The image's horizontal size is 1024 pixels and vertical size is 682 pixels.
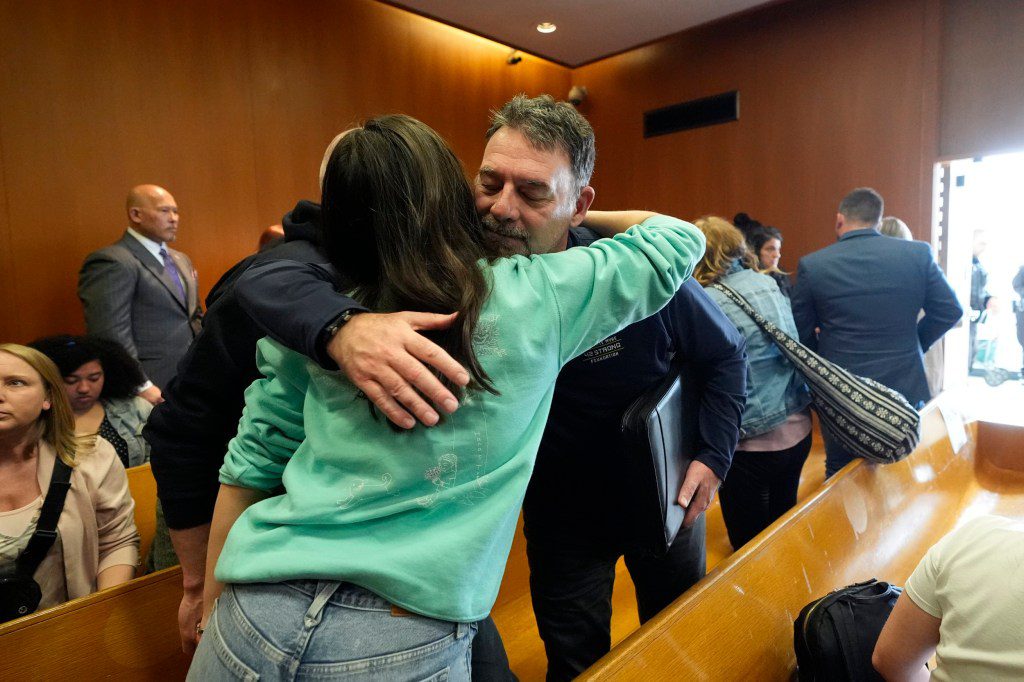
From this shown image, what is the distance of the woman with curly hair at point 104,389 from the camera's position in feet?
7.83

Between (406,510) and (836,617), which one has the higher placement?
Answer: (406,510)

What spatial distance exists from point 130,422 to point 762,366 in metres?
2.33

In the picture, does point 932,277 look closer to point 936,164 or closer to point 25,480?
point 936,164

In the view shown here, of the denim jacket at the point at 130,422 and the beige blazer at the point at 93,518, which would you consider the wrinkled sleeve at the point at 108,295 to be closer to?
→ the denim jacket at the point at 130,422

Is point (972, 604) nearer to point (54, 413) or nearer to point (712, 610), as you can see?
point (712, 610)

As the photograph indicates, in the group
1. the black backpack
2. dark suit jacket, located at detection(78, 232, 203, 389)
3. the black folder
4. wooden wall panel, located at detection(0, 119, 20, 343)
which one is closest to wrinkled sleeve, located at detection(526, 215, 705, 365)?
the black folder

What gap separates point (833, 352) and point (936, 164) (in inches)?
108

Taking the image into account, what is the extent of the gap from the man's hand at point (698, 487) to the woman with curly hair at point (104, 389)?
2069mm

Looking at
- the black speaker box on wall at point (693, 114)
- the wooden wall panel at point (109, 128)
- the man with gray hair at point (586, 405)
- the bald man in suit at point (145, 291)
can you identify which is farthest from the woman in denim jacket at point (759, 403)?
the black speaker box on wall at point (693, 114)

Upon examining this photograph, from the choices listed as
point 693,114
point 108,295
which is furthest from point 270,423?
point 693,114

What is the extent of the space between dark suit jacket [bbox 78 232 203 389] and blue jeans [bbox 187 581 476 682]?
3178 mm

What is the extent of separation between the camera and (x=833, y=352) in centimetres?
313

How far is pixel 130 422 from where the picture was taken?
2500 millimetres

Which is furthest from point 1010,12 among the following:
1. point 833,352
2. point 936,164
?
point 833,352
